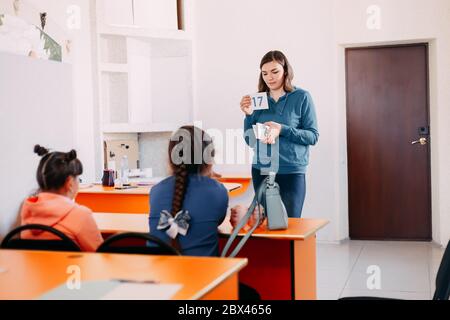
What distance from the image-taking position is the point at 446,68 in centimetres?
555

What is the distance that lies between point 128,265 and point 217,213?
2.16ft

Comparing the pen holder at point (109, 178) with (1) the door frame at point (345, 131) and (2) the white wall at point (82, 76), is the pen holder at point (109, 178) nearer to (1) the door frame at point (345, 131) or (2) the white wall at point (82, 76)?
(2) the white wall at point (82, 76)

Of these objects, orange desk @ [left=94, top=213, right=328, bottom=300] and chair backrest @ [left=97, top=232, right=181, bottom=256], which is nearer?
chair backrest @ [left=97, top=232, right=181, bottom=256]

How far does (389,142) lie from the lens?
5918mm

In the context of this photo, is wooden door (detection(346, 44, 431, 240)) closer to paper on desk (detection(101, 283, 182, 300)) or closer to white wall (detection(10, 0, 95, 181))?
white wall (detection(10, 0, 95, 181))

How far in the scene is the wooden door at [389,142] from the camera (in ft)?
19.2

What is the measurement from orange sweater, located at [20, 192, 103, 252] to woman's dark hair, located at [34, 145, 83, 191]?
0.10 metres

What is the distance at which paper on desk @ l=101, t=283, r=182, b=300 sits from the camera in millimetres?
1523

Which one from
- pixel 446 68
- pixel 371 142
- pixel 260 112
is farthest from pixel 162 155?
pixel 446 68

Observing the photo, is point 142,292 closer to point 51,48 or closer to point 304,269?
point 304,269

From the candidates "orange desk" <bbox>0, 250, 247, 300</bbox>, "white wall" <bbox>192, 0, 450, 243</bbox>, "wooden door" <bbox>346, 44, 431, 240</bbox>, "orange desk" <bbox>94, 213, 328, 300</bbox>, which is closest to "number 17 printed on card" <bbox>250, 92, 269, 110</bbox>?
"orange desk" <bbox>94, 213, 328, 300</bbox>

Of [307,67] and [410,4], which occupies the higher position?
[410,4]
